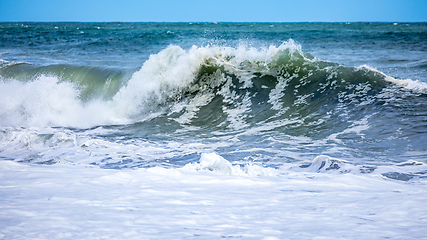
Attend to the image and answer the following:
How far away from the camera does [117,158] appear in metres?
5.22

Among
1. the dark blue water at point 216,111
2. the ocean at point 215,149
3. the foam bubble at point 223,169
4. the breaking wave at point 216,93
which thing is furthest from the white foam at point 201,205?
the breaking wave at point 216,93

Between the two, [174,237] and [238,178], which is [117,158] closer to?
[238,178]

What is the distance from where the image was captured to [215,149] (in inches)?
231

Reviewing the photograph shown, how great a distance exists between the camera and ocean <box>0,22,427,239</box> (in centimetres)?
250

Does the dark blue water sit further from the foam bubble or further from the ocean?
the foam bubble

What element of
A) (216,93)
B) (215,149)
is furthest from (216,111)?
(215,149)

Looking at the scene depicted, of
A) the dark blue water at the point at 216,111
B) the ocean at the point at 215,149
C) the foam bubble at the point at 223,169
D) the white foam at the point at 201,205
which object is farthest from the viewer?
the dark blue water at the point at 216,111

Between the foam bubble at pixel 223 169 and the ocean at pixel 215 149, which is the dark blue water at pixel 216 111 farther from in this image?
the foam bubble at pixel 223 169

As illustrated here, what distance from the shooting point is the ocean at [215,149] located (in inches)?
98.3

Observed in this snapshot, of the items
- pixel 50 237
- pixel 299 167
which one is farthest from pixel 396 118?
pixel 50 237

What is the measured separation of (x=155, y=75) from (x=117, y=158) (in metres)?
5.08

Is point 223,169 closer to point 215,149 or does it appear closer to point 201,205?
point 201,205

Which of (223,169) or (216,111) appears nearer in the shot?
(223,169)

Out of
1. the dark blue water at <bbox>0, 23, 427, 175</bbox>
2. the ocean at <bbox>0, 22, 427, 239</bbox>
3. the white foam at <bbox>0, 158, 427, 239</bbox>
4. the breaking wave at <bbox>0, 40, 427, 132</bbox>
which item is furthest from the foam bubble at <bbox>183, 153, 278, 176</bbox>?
the breaking wave at <bbox>0, 40, 427, 132</bbox>
